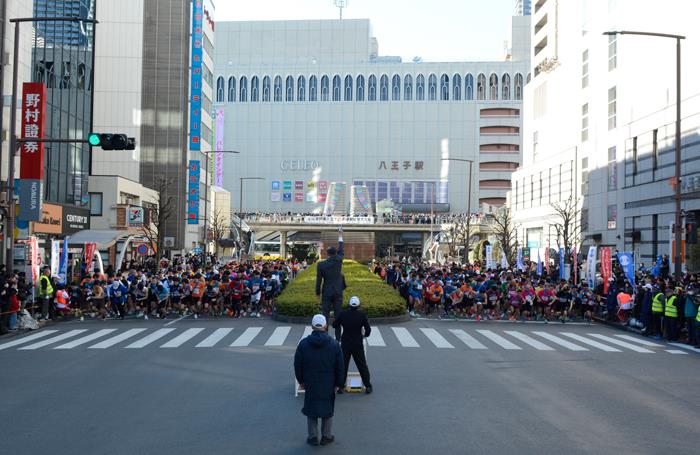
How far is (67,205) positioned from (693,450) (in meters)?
37.4

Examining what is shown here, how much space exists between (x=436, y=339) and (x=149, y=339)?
6.74 meters

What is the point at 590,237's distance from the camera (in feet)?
165

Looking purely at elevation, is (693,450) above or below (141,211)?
below

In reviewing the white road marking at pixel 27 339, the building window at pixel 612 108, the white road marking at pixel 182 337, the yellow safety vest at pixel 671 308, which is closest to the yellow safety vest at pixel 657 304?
the yellow safety vest at pixel 671 308

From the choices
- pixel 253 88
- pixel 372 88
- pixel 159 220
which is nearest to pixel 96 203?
pixel 159 220

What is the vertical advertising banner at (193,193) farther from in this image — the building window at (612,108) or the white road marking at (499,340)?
the white road marking at (499,340)

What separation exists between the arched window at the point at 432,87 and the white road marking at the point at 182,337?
90574 millimetres

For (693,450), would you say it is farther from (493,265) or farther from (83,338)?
(493,265)

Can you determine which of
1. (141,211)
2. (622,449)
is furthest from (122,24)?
(622,449)

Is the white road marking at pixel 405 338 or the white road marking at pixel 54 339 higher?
the white road marking at pixel 405 338

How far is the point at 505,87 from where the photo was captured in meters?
105

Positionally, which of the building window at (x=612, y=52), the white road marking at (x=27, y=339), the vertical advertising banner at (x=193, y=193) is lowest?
the white road marking at (x=27, y=339)

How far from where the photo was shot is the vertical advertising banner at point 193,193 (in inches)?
2344

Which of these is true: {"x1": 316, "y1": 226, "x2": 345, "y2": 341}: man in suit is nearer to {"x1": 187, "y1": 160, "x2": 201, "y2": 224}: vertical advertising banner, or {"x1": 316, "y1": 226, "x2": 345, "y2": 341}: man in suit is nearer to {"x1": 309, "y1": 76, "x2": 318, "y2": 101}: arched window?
{"x1": 187, "y1": 160, "x2": 201, "y2": 224}: vertical advertising banner
